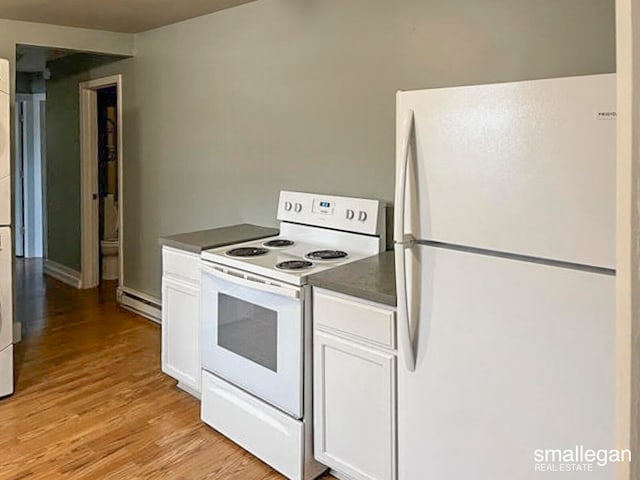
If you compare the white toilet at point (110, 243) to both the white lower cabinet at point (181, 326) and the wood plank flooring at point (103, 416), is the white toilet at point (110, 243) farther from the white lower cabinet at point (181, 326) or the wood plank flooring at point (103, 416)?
the white lower cabinet at point (181, 326)

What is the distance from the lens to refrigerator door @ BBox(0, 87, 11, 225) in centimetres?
280

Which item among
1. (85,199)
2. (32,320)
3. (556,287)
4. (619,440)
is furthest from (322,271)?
(85,199)

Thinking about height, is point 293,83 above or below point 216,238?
above

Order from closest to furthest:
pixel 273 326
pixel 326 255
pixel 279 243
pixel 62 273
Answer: pixel 273 326 < pixel 326 255 < pixel 279 243 < pixel 62 273

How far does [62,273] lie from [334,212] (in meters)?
Answer: 4.14

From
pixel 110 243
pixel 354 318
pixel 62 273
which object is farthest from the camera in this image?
pixel 62 273

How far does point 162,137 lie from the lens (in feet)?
13.6

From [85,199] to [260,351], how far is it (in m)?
3.56

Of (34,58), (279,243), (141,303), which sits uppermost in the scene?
(34,58)

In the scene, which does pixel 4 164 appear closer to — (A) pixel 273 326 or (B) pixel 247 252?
(B) pixel 247 252

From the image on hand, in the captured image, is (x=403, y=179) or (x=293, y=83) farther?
(x=293, y=83)

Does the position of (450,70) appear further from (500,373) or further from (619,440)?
(619,440)

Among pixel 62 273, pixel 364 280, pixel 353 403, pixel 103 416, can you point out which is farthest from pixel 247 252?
pixel 62 273

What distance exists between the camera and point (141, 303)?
450cm
